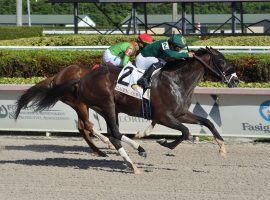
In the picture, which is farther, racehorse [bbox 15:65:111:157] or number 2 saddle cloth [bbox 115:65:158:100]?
racehorse [bbox 15:65:111:157]

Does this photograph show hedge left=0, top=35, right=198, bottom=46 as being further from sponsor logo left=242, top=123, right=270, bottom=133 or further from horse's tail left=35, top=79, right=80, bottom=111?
horse's tail left=35, top=79, right=80, bottom=111

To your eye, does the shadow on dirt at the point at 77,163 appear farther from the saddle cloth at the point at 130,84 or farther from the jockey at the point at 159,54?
the jockey at the point at 159,54

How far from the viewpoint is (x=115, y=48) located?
10.1 meters

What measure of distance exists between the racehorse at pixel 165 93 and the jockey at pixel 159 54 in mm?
97

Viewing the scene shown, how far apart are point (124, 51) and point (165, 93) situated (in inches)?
46.5

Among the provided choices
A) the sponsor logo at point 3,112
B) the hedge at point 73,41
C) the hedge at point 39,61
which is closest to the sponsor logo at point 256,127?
the hedge at point 39,61

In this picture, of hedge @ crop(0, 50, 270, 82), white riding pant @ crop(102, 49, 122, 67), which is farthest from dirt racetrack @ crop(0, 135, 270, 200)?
hedge @ crop(0, 50, 270, 82)

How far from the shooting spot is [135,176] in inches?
343

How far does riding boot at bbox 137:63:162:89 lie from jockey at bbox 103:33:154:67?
577 mm

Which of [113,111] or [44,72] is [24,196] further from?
[44,72]

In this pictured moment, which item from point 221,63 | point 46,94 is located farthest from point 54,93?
point 221,63

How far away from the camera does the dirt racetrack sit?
759 cm

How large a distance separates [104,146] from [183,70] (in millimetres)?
2701

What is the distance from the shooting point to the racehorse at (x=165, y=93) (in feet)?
29.8
